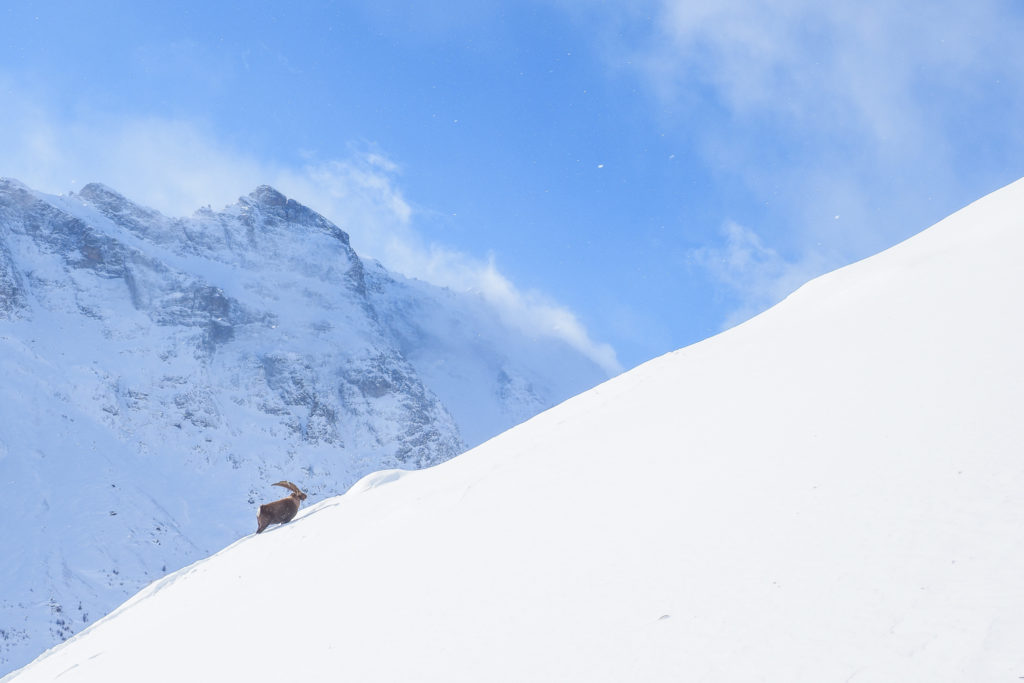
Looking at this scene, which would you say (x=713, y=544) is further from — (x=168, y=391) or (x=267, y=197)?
(x=267, y=197)

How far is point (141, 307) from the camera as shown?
283 ft

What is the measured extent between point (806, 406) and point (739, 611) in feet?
10.9

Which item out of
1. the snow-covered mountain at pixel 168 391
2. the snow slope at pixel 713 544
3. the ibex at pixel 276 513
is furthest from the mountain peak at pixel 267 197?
the snow slope at pixel 713 544

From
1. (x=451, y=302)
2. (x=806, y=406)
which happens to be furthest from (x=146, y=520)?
(x=451, y=302)

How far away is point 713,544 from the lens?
16.0ft

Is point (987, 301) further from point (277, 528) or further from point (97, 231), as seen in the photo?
point (97, 231)

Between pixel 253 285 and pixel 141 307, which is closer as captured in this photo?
pixel 141 307

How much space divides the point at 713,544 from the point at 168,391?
80.0 metres

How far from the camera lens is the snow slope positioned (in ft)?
12.5

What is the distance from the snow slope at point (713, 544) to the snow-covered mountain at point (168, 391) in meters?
33.7

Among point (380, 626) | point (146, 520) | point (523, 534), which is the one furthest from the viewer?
point (146, 520)

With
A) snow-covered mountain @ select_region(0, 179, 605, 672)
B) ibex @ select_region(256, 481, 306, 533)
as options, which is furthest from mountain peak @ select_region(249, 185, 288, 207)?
ibex @ select_region(256, 481, 306, 533)

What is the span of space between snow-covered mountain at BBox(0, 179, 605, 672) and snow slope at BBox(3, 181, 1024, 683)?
33.7m

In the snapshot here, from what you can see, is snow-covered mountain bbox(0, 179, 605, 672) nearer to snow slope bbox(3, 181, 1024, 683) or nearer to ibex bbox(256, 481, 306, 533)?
ibex bbox(256, 481, 306, 533)
